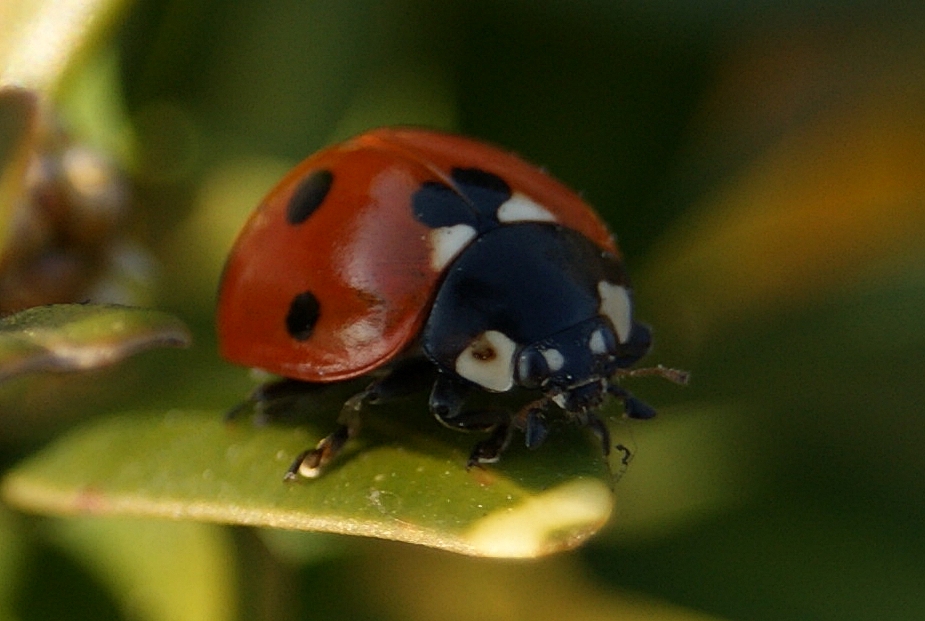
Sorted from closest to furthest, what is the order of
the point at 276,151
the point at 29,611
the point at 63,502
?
the point at 63,502, the point at 29,611, the point at 276,151

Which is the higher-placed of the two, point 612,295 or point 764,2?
point 764,2

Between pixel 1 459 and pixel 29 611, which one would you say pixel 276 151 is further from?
pixel 29 611

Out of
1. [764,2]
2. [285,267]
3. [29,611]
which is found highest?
[764,2]

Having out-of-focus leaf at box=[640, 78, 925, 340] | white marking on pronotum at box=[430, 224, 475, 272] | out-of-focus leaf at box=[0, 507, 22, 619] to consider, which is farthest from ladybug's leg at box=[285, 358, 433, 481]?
out-of-focus leaf at box=[640, 78, 925, 340]

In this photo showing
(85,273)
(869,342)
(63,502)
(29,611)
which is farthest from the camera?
(869,342)

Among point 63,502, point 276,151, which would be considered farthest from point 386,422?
point 276,151

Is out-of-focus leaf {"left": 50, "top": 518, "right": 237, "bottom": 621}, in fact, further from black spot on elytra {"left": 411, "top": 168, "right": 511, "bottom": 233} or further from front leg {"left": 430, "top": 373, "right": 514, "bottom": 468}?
black spot on elytra {"left": 411, "top": 168, "right": 511, "bottom": 233}

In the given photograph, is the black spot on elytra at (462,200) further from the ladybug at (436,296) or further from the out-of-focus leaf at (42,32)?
the out-of-focus leaf at (42,32)

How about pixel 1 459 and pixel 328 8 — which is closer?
pixel 1 459
